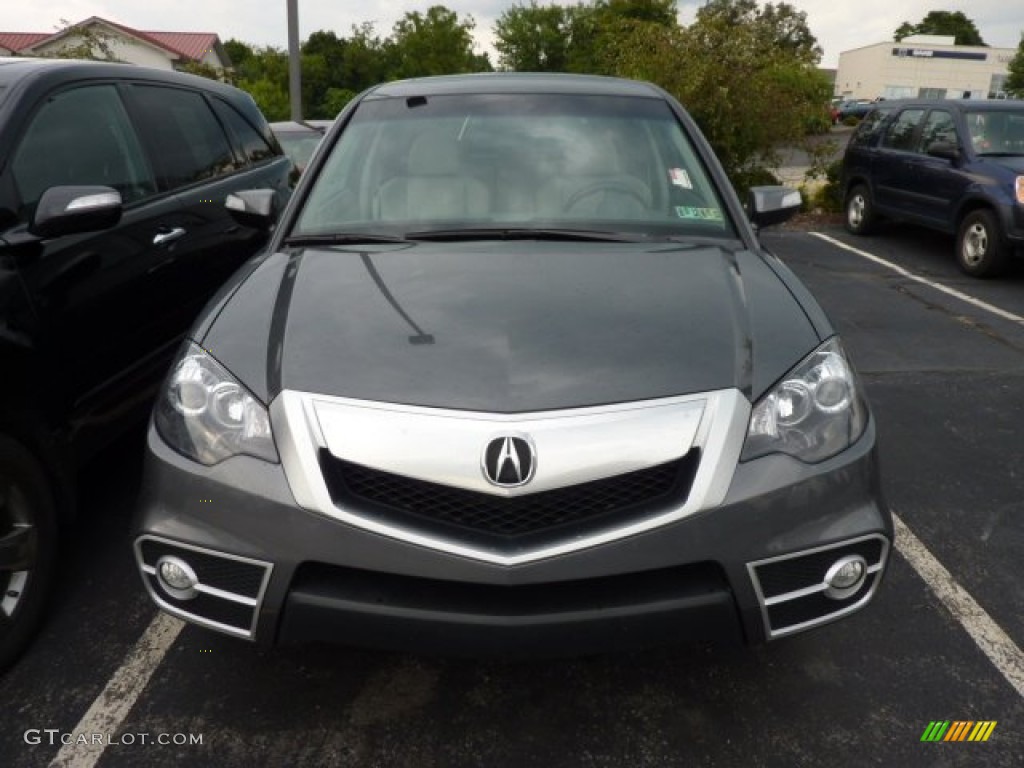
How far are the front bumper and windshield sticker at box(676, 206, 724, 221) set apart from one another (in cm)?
124

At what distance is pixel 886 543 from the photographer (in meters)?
1.95

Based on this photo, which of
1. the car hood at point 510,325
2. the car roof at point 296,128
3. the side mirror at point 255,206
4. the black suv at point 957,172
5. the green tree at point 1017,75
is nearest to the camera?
the car hood at point 510,325

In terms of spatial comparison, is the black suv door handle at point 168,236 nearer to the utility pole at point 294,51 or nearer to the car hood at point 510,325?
the car hood at point 510,325

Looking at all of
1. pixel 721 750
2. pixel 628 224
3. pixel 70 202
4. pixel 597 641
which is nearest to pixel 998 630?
pixel 721 750

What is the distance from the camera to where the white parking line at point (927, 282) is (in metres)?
6.65

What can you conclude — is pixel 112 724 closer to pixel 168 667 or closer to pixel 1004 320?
pixel 168 667

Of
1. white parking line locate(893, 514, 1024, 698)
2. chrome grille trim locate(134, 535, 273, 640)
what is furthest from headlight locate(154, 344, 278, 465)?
white parking line locate(893, 514, 1024, 698)

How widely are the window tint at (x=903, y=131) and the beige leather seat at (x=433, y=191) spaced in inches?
316

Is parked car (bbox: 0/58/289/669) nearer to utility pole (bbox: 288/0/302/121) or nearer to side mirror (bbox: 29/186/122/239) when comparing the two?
side mirror (bbox: 29/186/122/239)

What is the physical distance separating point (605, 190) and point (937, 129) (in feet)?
24.8

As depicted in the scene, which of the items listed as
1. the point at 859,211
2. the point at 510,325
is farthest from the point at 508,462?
the point at 859,211

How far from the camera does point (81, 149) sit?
309 centimetres

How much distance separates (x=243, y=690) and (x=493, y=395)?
3.98ft

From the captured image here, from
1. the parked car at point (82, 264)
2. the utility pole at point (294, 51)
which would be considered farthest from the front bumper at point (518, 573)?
the utility pole at point (294, 51)
